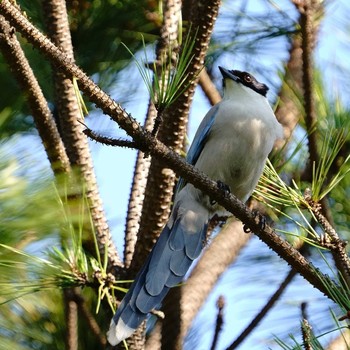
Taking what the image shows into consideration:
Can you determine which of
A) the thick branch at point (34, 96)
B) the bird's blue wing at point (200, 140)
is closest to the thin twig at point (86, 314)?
the thick branch at point (34, 96)

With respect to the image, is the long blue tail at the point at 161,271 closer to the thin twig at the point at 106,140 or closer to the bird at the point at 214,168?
the bird at the point at 214,168

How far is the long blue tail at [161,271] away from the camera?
224 centimetres

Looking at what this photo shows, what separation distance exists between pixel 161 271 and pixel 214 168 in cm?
45

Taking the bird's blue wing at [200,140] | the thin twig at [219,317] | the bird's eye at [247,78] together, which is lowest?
the thin twig at [219,317]

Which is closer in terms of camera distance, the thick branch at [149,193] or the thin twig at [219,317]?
the thin twig at [219,317]

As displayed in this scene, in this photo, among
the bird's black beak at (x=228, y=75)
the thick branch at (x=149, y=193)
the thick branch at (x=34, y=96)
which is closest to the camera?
the thick branch at (x=34, y=96)

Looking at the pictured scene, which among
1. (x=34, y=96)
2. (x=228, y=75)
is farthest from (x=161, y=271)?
(x=228, y=75)

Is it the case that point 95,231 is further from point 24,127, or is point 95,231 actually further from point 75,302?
point 24,127

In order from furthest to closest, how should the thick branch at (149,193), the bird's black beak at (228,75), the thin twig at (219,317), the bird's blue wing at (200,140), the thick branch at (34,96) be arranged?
1. the bird's black beak at (228,75)
2. the bird's blue wing at (200,140)
3. the thick branch at (149,193)
4. the thin twig at (219,317)
5. the thick branch at (34,96)

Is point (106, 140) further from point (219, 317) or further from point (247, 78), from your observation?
point (247, 78)

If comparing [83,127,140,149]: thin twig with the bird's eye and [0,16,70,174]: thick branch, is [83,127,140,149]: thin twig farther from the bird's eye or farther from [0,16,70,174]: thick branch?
the bird's eye

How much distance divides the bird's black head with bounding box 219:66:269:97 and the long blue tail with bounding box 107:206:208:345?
58 centimetres

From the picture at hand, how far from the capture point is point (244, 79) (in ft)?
10.1

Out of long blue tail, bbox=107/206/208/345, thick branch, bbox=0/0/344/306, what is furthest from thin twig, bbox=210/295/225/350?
thick branch, bbox=0/0/344/306
